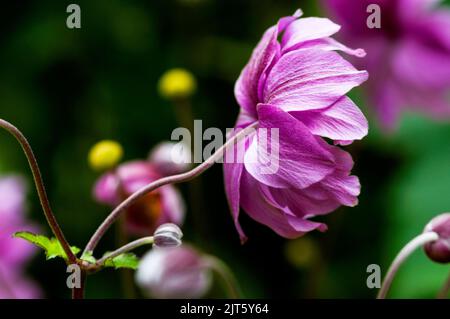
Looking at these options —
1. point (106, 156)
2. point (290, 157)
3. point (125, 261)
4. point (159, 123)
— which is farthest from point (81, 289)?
point (159, 123)

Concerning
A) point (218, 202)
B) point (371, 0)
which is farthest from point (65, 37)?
point (371, 0)

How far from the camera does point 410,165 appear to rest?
1.08m

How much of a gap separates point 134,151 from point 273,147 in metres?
0.70

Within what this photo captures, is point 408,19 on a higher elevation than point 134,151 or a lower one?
higher

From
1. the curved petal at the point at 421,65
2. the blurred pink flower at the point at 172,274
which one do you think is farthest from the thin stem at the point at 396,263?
the curved petal at the point at 421,65

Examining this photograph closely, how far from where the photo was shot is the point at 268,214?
48cm

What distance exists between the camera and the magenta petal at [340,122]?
45 cm

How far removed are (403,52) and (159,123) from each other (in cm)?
38

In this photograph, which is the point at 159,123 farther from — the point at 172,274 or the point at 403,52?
the point at 172,274

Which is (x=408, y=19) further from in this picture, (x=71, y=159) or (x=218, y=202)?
(x=71, y=159)

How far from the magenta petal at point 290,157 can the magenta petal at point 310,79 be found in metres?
0.01

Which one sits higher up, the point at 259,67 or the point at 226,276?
the point at 259,67

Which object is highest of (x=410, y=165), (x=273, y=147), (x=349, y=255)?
(x=273, y=147)

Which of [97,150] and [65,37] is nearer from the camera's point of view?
[97,150]
